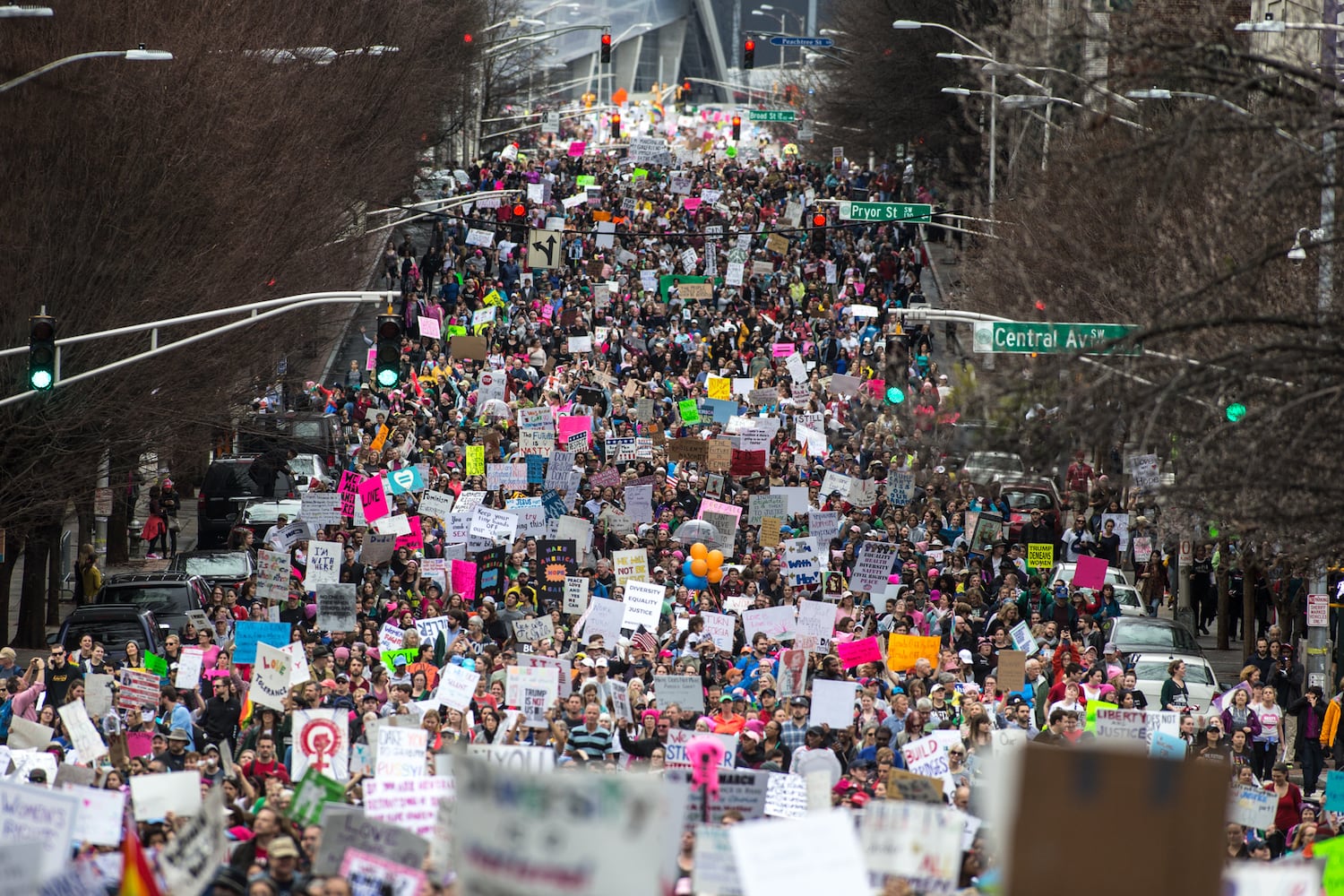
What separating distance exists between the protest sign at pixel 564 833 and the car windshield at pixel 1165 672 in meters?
16.5

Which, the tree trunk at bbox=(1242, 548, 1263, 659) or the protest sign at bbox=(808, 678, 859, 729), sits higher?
the tree trunk at bbox=(1242, 548, 1263, 659)

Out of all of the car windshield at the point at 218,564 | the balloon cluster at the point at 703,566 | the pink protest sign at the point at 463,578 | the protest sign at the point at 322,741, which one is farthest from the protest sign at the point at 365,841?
the car windshield at the point at 218,564

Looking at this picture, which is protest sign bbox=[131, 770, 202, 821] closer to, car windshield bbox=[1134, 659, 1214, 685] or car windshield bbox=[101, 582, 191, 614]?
car windshield bbox=[101, 582, 191, 614]

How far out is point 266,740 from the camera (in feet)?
50.0

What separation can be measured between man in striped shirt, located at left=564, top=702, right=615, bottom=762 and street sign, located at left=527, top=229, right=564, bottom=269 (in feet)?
131

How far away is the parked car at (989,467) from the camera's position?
28.1 meters

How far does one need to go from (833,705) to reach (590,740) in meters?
2.34

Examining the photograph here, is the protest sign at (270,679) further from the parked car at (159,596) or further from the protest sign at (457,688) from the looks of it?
the parked car at (159,596)

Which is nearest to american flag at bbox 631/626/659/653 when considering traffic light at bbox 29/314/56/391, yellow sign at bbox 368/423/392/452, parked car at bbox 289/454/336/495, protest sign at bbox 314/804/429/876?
traffic light at bbox 29/314/56/391

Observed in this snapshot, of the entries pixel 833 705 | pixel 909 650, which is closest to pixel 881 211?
pixel 909 650

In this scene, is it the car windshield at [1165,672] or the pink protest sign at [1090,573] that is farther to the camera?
the pink protest sign at [1090,573]

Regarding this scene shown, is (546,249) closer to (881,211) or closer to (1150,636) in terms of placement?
(881,211)

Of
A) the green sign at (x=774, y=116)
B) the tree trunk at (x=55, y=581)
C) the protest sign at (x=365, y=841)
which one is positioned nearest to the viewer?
the protest sign at (x=365, y=841)

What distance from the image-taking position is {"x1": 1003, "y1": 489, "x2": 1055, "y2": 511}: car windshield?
32.3 m
